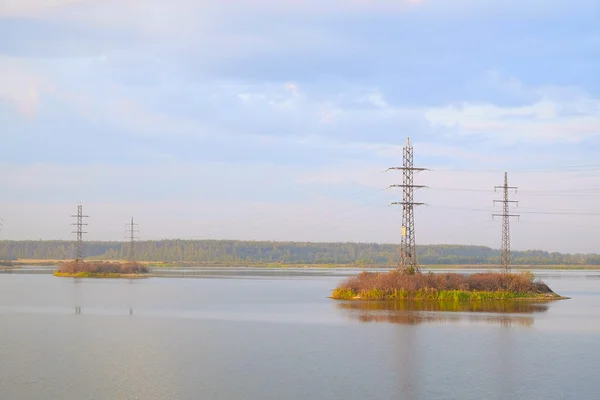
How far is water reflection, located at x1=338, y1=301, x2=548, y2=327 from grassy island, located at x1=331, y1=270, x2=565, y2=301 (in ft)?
3.71

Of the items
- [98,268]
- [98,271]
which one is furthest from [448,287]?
[98,268]

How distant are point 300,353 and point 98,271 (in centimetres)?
9301

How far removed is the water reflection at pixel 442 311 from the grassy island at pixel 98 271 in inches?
2726

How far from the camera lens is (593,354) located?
28156mm

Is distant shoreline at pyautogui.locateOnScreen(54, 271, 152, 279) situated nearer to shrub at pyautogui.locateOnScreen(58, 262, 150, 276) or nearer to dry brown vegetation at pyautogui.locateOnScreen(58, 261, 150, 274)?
shrub at pyautogui.locateOnScreen(58, 262, 150, 276)

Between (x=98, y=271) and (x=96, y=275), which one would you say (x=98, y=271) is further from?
(x=96, y=275)

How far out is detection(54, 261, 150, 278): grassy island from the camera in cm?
11419

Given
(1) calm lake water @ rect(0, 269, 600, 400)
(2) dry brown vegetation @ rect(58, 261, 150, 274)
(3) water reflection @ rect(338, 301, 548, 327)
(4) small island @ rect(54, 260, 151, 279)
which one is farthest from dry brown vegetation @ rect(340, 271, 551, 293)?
(2) dry brown vegetation @ rect(58, 261, 150, 274)

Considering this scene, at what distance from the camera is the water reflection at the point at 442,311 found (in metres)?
40.2

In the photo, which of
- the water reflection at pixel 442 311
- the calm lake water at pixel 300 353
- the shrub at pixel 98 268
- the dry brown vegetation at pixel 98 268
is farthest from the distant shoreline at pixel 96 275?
the water reflection at pixel 442 311

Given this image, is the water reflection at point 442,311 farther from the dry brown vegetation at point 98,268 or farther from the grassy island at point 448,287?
the dry brown vegetation at point 98,268

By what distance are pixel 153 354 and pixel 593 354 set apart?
17.0m

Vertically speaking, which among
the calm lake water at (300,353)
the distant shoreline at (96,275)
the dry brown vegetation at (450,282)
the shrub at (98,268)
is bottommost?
the distant shoreline at (96,275)

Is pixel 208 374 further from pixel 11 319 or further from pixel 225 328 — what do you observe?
pixel 11 319
